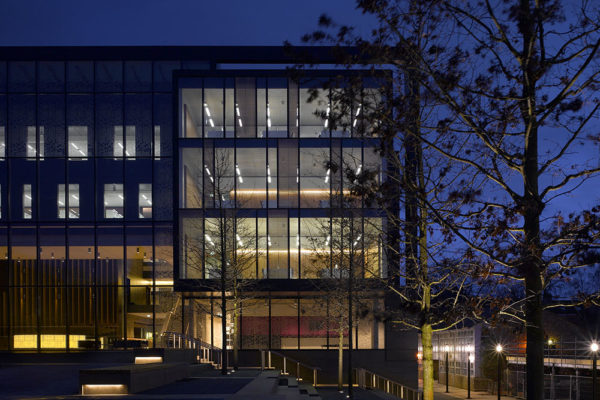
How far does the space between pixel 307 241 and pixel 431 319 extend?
71.7 feet

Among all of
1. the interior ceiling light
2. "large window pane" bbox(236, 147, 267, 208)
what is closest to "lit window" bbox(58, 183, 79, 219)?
the interior ceiling light

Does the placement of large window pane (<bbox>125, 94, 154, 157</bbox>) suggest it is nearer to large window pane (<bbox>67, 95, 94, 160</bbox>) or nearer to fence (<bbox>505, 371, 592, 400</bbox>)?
large window pane (<bbox>67, 95, 94, 160</bbox>)

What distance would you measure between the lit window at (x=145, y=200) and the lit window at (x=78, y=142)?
4067 millimetres

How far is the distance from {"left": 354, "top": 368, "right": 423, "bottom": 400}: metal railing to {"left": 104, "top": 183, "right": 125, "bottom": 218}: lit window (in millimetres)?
16758

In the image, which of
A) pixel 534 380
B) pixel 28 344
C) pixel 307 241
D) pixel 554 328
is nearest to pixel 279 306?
pixel 307 241

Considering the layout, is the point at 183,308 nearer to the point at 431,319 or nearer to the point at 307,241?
the point at 307,241

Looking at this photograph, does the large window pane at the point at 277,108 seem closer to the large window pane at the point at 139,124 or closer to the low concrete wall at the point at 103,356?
the large window pane at the point at 139,124

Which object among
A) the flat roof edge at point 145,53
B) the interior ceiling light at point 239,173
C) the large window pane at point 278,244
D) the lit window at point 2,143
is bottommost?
the large window pane at point 278,244

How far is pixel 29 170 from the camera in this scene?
37.1 meters

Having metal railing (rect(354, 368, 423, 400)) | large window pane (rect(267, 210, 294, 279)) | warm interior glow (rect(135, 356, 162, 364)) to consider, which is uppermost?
large window pane (rect(267, 210, 294, 279))

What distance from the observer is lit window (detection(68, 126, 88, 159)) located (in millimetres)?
37219

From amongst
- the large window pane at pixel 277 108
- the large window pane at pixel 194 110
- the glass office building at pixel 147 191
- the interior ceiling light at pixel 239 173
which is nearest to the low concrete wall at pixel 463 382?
the glass office building at pixel 147 191

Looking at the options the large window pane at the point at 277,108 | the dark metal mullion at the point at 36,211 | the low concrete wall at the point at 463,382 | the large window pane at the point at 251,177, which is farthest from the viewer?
the low concrete wall at the point at 463,382

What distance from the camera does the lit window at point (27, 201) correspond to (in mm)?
36719
